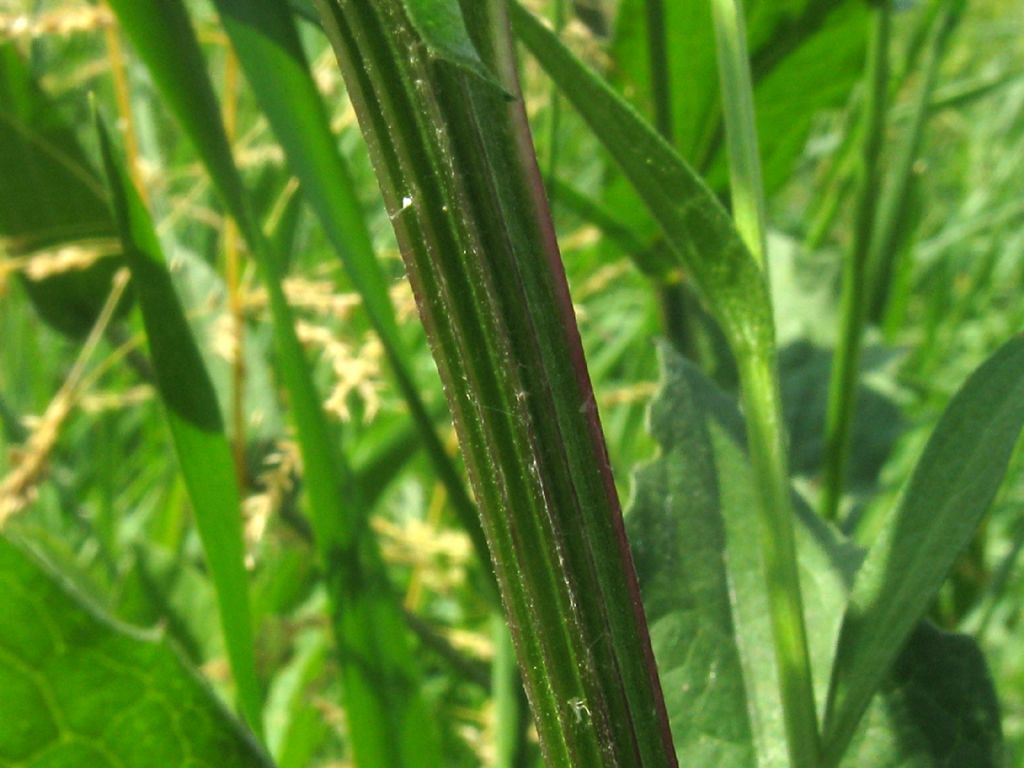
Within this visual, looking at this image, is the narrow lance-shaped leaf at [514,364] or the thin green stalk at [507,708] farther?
the thin green stalk at [507,708]

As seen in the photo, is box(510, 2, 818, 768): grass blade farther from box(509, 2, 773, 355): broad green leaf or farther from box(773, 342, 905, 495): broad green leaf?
box(773, 342, 905, 495): broad green leaf

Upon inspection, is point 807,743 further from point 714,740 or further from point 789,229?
point 789,229

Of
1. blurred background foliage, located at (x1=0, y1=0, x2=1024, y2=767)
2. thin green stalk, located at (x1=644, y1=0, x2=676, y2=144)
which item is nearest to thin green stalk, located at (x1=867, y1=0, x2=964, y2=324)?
blurred background foliage, located at (x1=0, y1=0, x2=1024, y2=767)

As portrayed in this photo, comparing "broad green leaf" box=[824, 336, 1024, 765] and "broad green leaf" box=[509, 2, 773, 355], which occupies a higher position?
"broad green leaf" box=[509, 2, 773, 355]

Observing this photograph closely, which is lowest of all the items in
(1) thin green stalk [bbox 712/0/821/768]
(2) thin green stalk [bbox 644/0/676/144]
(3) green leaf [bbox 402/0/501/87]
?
(1) thin green stalk [bbox 712/0/821/768]

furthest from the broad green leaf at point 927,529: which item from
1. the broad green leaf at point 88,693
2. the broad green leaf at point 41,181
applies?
the broad green leaf at point 41,181

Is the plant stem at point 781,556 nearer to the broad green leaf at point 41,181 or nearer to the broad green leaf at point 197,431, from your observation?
the broad green leaf at point 197,431

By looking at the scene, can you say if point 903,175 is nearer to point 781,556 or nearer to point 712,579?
point 712,579
